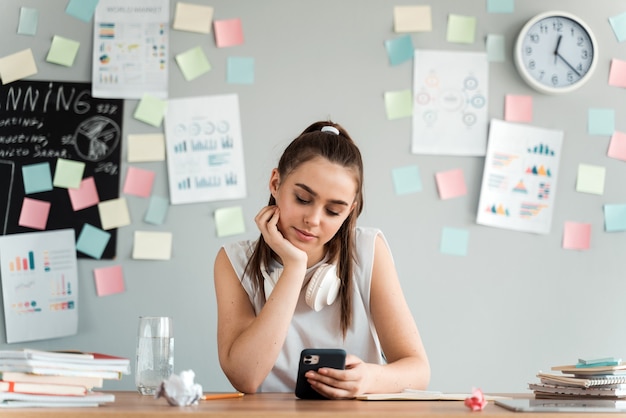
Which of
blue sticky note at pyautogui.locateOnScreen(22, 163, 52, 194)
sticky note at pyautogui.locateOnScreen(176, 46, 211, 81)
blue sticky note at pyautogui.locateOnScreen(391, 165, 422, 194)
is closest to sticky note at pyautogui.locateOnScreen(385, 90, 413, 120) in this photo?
blue sticky note at pyautogui.locateOnScreen(391, 165, 422, 194)

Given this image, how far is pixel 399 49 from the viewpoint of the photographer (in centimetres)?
285

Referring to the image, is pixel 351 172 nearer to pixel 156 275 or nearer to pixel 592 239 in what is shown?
pixel 156 275

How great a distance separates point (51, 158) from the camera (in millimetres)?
2746

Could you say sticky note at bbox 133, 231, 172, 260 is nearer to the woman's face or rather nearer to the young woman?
the young woman

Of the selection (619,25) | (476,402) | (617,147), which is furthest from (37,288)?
(619,25)

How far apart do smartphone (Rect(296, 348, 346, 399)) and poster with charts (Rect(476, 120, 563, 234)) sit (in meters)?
1.44

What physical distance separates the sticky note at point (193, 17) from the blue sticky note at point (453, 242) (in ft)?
3.53

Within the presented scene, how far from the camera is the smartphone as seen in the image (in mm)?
1514

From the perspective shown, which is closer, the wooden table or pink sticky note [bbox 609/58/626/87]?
the wooden table

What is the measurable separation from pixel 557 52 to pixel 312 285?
150 cm

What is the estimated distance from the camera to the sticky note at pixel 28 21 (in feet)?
9.09

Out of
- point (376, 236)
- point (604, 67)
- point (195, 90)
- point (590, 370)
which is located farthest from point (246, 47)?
point (590, 370)

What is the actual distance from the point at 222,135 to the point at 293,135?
0.24m

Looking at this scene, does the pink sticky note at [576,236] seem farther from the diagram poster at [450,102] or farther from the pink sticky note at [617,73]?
the pink sticky note at [617,73]
